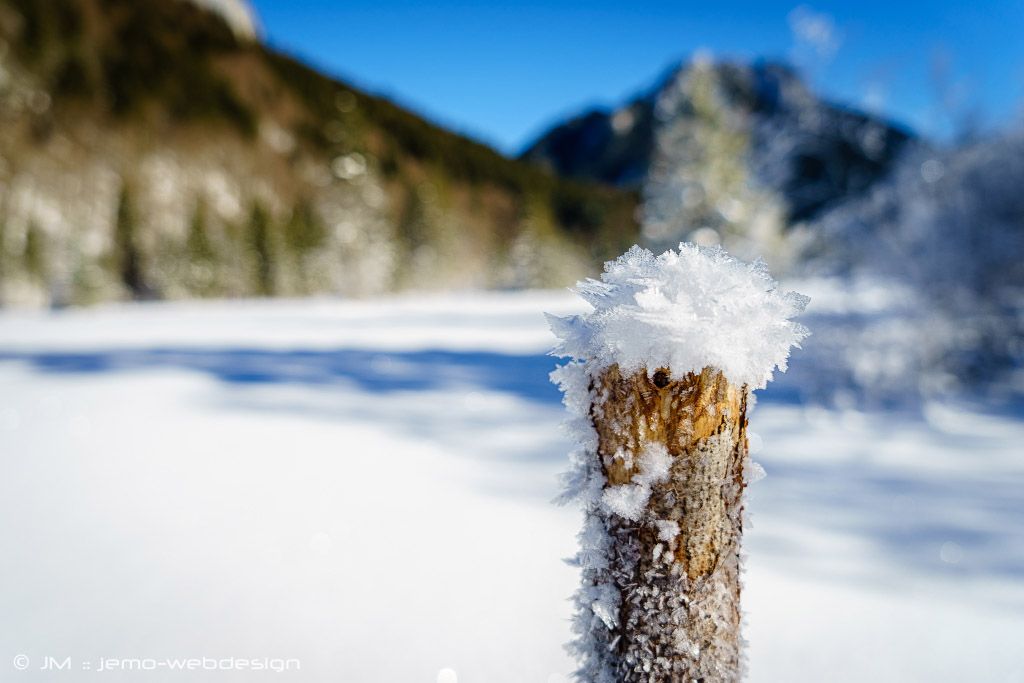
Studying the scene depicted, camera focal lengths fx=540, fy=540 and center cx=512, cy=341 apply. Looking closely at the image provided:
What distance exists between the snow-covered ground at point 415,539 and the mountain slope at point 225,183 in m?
26.2

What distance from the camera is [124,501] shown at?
3867mm

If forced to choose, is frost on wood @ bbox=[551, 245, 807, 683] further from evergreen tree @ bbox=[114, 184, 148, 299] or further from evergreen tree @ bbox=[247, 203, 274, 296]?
evergreen tree @ bbox=[114, 184, 148, 299]

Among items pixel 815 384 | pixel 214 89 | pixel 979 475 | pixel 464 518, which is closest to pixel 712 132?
pixel 815 384

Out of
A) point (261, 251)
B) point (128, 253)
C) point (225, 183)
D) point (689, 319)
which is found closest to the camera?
point (689, 319)

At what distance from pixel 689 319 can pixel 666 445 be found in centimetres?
23

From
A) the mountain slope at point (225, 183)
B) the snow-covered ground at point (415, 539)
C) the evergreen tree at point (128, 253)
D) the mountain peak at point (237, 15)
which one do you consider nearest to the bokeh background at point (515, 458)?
the snow-covered ground at point (415, 539)

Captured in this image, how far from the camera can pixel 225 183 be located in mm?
63500

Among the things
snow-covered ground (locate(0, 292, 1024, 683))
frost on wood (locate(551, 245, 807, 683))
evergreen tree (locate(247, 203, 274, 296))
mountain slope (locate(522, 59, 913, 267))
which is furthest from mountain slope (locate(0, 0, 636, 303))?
frost on wood (locate(551, 245, 807, 683))

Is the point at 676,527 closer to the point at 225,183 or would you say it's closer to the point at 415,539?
the point at 415,539

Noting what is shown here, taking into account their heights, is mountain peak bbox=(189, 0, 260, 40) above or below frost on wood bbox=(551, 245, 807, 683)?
above

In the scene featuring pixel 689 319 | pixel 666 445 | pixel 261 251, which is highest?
pixel 261 251

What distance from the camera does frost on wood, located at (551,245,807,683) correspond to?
2.89 feet

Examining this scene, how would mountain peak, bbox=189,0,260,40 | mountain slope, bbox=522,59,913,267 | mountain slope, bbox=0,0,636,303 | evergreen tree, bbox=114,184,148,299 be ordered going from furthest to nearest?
mountain peak, bbox=189,0,260,40 → evergreen tree, bbox=114,184,148,299 → mountain slope, bbox=0,0,636,303 → mountain slope, bbox=522,59,913,267

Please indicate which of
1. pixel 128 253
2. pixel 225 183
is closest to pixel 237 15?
pixel 225 183
